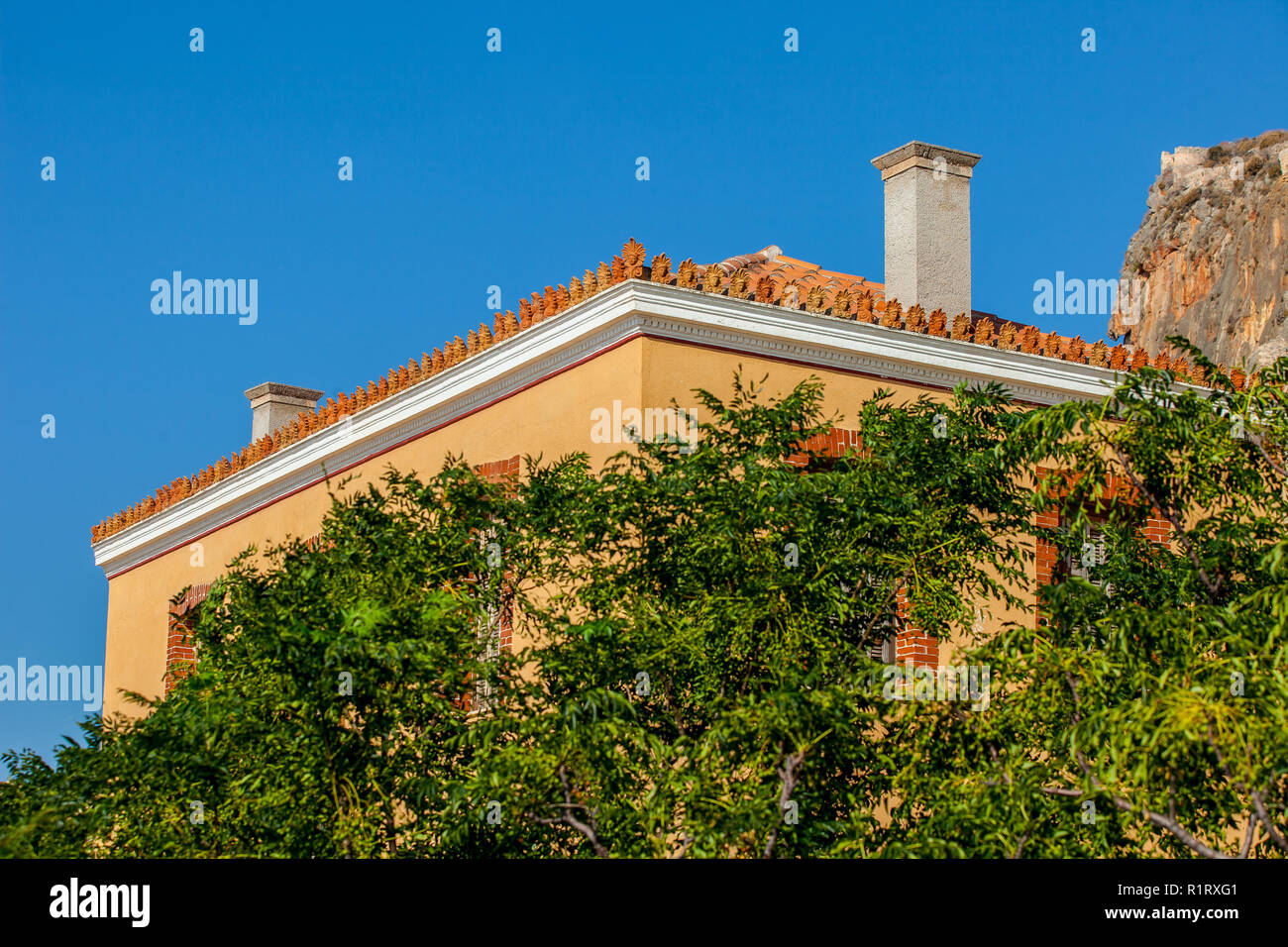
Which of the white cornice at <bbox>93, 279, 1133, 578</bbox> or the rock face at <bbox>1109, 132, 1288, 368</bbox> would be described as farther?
the rock face at <bbox>1109, 132, 1288, 368</bbox>

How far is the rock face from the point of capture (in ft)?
208

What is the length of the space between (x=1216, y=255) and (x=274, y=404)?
2280 inches

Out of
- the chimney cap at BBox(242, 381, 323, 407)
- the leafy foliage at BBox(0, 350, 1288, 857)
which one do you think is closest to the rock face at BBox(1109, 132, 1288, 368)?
the chimney cap at BBox(242, 381, 323, 407)

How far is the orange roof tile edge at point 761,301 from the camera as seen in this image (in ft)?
40.8

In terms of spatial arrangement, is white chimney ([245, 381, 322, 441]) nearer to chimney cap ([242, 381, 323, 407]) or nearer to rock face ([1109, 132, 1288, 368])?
chimney cap ([242, 381, 323, 407])

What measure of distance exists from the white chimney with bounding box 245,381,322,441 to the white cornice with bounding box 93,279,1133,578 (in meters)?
3.55

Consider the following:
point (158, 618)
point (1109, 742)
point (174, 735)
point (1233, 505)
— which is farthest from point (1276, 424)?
point (158, 618)

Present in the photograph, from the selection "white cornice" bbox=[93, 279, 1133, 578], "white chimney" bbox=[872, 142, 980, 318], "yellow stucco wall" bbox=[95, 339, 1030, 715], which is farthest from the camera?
"white chimney" bbox=[872, 142, 980, 318]

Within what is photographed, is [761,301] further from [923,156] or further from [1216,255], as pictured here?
[1216,255]

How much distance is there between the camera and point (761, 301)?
12.8 metres

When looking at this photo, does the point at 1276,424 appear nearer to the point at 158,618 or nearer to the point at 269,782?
the point at 269,782

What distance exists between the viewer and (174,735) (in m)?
8.39

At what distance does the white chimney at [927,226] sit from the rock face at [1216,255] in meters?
46.7

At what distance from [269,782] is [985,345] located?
8381 millimetres
